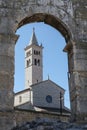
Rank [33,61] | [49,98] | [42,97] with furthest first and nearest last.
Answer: [33,61] → [49,98] → [42,97]

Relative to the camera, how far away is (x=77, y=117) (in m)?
12.0

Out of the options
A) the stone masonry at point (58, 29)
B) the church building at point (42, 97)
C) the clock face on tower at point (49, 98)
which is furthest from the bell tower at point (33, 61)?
the stone masonry at point (58, 29)

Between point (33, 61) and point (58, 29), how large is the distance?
2486 inches

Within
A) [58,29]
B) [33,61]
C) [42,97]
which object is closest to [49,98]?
[42,97]

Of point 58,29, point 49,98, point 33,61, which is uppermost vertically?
point 33,61

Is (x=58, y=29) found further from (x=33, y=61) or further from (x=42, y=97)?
(x=33, y=61)

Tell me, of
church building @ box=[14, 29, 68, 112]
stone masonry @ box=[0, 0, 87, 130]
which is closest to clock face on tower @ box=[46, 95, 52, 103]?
church building @ box=[14, 29, 68, 112]

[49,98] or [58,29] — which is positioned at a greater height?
[49,98]

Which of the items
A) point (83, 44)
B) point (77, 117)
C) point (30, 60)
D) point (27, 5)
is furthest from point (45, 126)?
point (30, 60)

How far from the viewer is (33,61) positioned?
76.9 metres

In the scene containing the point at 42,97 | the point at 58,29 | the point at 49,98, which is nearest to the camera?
the point at 58,29

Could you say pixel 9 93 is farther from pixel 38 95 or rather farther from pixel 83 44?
pixel 38 95

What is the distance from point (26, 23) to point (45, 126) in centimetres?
580

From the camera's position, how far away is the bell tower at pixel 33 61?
7411 cm
